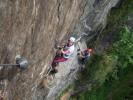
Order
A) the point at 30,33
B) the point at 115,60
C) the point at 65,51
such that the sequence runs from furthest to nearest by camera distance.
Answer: the point at 115,60, the point at 65,51, the point at 30,33

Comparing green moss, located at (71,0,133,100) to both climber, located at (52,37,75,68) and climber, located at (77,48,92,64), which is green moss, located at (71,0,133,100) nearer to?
climber, located at (77,48,92,64)

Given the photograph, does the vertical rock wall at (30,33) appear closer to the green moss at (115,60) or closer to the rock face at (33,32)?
the rock face at (33,32)

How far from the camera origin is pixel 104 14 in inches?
643

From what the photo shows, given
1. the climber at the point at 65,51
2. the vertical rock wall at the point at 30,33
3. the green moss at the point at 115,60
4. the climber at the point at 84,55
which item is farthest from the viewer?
the green moss at the point at 115,60

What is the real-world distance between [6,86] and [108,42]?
711 cm

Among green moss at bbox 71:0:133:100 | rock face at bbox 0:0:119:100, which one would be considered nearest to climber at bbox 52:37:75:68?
rock face at bbox 0:0:119:100

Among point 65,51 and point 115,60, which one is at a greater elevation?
point 65,51

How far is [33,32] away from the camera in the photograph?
36.7 ft

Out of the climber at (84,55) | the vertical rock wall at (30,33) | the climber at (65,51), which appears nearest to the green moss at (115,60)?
the climber at (84,55)

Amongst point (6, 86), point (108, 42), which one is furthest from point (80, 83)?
point (6, 86)

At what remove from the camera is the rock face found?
33.4 feet

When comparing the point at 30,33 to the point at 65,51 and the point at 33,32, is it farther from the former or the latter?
the point at 65,51

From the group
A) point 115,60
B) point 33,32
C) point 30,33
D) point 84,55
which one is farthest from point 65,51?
point 115,60

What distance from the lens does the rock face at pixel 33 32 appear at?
10172 mm
